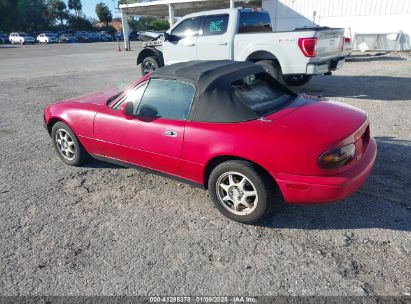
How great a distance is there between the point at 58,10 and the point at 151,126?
74955mm

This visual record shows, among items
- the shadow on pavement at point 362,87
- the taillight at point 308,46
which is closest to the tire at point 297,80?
the shadow on pavement at point 362,87

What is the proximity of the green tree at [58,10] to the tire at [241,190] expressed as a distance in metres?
74.6

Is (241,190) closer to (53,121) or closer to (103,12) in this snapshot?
(53,121)

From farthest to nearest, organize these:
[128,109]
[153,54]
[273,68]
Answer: [153,54] → [273,68] → [128,109]

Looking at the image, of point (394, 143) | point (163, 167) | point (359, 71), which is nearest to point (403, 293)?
point (163, 167)

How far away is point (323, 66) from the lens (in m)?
7.19

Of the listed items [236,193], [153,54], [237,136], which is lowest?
[236,193]

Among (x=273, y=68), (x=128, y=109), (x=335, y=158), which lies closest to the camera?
(x=335, y=158)

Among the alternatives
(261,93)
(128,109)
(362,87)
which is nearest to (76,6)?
(362,87)

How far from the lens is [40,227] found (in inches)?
131

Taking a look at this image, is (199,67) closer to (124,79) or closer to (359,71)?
(124,79)

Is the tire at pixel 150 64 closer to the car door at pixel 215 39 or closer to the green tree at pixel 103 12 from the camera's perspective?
the car door at pixel 215 39

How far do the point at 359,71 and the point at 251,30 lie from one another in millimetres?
5778

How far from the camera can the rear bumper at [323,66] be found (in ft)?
23.0
